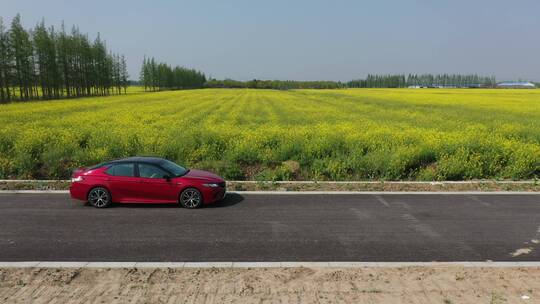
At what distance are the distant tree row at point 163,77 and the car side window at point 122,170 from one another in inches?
5015

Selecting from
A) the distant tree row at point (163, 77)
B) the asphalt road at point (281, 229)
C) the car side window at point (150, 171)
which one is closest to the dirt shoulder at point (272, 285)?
the asphalt road at point (281, 229)

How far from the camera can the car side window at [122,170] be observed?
406 inches

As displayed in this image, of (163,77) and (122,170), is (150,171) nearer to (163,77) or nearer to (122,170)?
(122,170)

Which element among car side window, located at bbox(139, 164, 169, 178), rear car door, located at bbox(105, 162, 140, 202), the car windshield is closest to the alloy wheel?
the car windshield

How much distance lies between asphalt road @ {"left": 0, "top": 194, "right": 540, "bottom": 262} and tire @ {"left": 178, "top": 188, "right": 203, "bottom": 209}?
0.25 m

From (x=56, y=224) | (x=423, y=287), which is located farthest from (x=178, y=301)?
(x=56, y=224)

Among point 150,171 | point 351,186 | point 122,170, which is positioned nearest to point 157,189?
point 150,171

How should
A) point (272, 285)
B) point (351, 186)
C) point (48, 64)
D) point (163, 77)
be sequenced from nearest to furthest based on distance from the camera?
point (272, 285)
point (351, 186)
point (48, 64)
point (163, 77)

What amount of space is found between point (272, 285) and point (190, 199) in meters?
4.73

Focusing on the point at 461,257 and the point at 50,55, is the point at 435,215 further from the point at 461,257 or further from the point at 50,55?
the point at 50,55

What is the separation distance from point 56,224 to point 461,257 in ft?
26.7

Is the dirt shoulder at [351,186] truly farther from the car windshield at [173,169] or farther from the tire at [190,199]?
the tire at [190,199]

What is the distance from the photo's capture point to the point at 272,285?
597 cm

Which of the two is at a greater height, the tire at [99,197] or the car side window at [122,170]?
the car side window at [122,170]
